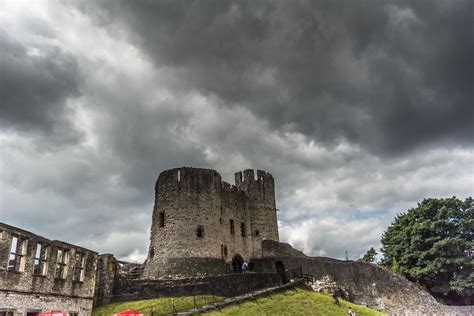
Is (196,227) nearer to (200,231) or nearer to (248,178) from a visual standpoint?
(200,231)

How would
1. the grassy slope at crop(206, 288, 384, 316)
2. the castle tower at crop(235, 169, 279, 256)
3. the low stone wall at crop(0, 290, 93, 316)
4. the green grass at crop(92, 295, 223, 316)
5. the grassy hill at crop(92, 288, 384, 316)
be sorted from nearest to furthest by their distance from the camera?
the low stone wall at crop(0, 290, 93, 316)
the grassy slope at crop(206, 288, 384, 316)
the grassy hill at crop(92, 288, 384, 316)
the green grass at crop(92, 295, 223, 316)
the castle tower at crop(235, 169, 279, 256)

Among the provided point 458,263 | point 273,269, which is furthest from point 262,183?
point 458,263

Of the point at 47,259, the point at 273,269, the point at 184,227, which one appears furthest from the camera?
the point at 273,269

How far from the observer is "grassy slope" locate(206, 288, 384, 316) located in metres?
27.4

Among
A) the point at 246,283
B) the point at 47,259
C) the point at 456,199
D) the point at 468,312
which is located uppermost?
the point at 456,199

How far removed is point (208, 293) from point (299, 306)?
659 cm

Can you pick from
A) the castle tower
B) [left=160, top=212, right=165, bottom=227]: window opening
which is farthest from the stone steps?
the castle tower

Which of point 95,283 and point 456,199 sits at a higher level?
point 456,199

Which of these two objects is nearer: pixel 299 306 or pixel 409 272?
pixel 299 306

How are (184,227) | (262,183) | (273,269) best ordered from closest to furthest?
(184,227) < (273,269) < (262,183)

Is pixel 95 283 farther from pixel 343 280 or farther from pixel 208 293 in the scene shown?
pixel 343 280

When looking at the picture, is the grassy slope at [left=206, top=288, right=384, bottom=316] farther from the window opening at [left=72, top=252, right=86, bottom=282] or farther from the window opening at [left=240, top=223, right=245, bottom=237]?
the window opening at [left=240, top=223, right=245, bottom=237]

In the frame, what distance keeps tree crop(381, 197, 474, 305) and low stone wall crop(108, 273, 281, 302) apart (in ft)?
71.2

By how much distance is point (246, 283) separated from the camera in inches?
1261
